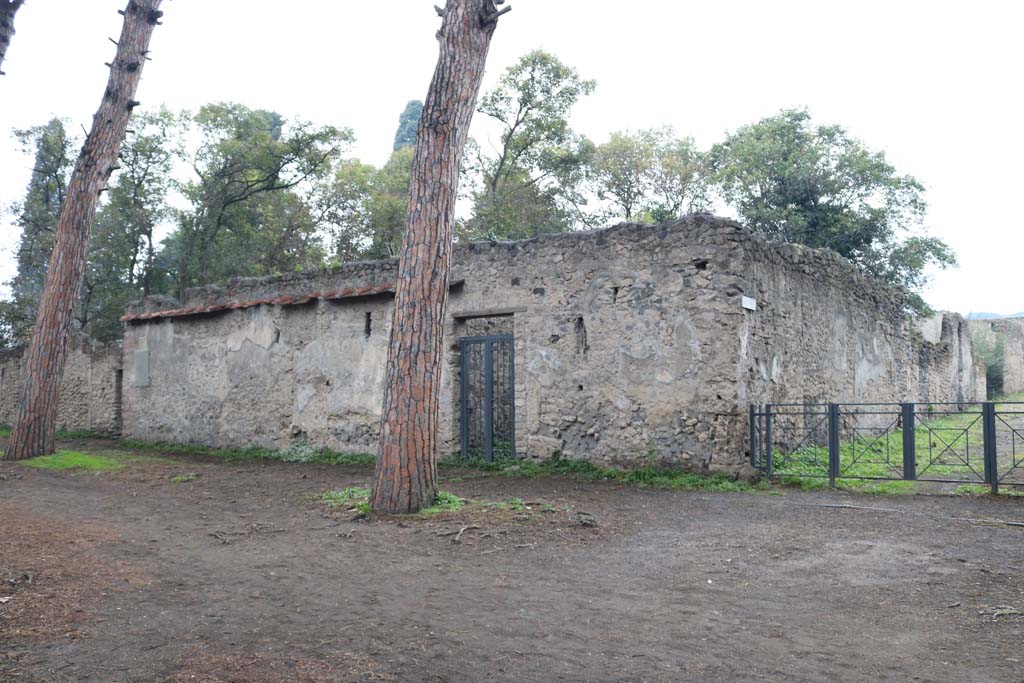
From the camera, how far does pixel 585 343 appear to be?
1052 centimetres

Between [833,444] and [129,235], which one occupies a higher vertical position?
[129,235]

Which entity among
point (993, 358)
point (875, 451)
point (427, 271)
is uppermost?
point (993, 358)

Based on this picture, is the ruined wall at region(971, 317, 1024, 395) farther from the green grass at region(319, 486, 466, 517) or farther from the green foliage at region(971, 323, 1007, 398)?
the green grass at region(319, 486, 466, 517)

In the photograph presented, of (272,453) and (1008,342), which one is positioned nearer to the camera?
(272,453)

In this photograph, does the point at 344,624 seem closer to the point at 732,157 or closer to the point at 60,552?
the point at 60,552

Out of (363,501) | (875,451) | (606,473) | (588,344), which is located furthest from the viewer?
(588,344)

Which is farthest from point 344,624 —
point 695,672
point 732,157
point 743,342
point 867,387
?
point 732,157

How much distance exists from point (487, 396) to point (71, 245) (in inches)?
298

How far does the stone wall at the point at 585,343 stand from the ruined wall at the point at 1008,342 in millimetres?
15555

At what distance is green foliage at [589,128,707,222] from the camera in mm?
30625

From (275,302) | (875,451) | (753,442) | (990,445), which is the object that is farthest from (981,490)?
(275,302)

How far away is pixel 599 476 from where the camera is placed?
10.0 m

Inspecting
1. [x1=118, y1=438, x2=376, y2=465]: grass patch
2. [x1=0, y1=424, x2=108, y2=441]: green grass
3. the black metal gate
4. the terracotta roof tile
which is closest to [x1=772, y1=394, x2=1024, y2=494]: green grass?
the black metal gate

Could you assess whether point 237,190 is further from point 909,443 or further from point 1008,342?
point 1008,342
